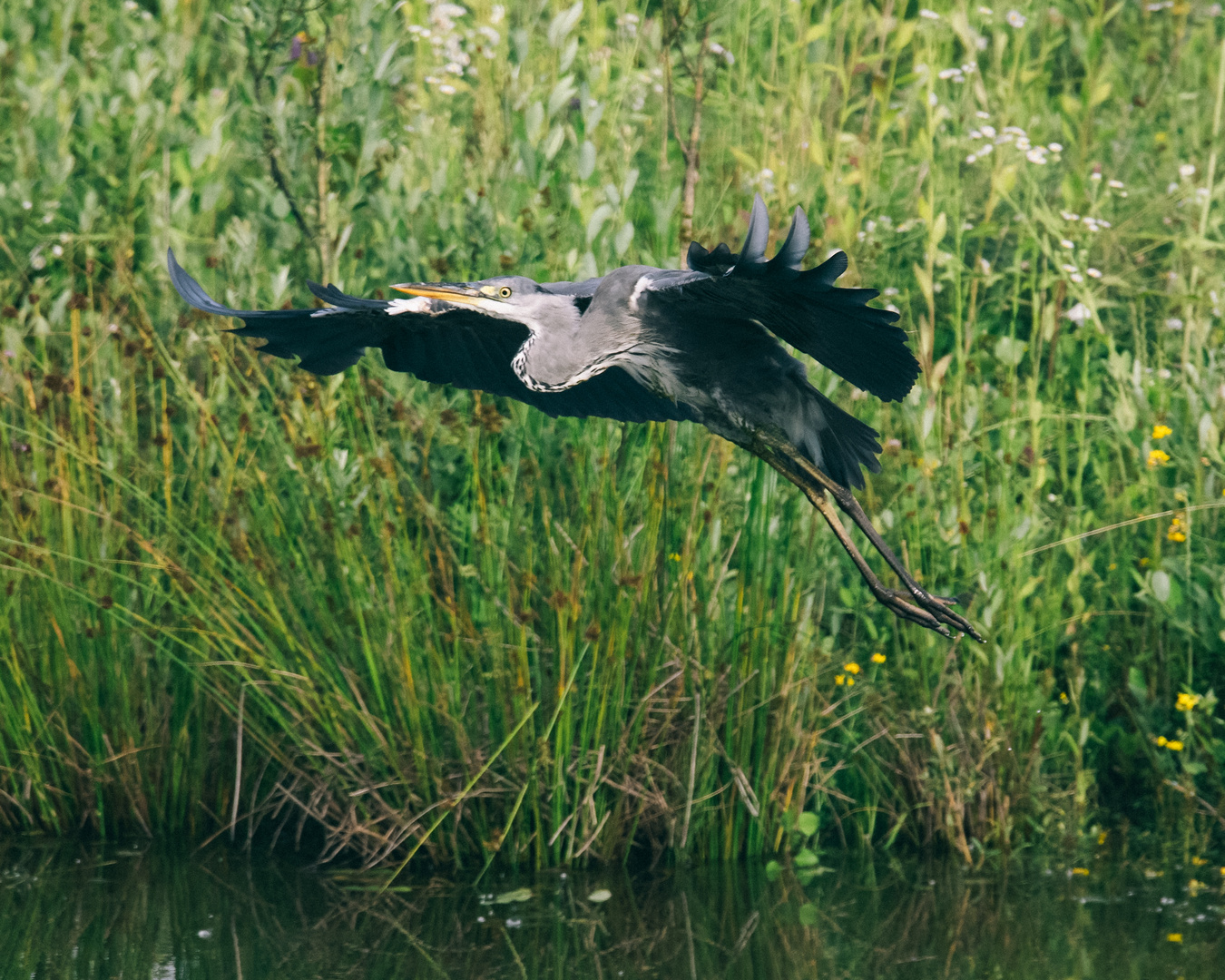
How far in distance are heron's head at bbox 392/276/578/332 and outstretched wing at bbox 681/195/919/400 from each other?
272mm

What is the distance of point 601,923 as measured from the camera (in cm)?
348

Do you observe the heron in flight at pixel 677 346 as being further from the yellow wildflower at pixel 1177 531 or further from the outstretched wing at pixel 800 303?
the yellow wildflower at pixel 1177 531

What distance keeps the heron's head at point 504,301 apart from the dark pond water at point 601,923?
1.54 m

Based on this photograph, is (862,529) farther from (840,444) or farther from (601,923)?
(601,923)

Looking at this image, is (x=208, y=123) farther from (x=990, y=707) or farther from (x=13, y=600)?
(x=990, y=707)

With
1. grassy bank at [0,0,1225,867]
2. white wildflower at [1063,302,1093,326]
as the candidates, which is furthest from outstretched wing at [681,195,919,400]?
white wildflower at [1063,302,1093,326]

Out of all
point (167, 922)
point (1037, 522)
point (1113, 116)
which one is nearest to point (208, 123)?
point (167, 922)

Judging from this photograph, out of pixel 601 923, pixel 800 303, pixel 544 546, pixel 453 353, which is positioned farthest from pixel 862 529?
pixel 601 923

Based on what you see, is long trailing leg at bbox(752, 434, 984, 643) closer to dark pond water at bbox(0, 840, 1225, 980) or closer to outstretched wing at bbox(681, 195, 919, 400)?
outstretched wing at bbox(681, 195, 919, 400)

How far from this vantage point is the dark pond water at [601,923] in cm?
333

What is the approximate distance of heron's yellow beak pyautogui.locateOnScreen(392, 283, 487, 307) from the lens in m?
2.73

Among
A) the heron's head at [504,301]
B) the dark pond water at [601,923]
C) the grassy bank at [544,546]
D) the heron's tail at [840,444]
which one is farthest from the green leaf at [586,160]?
the dark pond water at [601,923]

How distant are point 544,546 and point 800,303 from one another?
1.59 meters

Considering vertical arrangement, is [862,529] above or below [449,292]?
below
